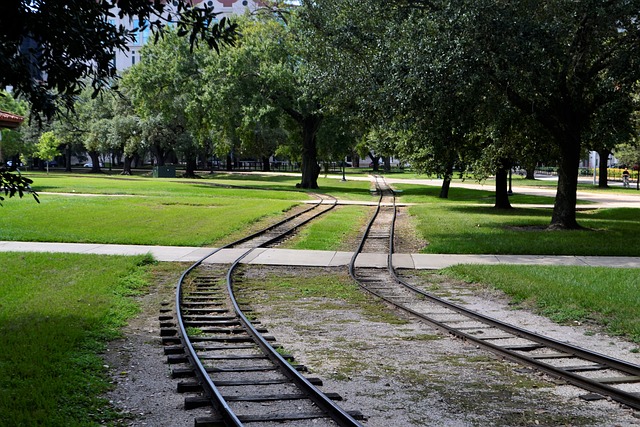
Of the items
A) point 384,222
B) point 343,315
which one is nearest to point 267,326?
point 343,315

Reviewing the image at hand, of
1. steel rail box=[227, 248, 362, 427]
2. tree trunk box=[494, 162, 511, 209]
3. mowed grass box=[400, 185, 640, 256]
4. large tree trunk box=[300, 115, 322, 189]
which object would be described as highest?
large tree trunk box=[300, 115, 322, 189]

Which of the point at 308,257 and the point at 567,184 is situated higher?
the point at 567,184

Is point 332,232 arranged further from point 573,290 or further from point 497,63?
point 573,290

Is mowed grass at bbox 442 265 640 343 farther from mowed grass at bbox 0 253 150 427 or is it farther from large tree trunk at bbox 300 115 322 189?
large tree trunk at bbox 300 115 322 189

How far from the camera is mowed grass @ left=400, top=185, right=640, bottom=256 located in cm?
1881

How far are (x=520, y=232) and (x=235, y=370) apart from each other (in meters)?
17.2

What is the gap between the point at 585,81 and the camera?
2189cm

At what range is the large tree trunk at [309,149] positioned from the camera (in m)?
49.9

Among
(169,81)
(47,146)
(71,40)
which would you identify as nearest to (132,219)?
(71,40)

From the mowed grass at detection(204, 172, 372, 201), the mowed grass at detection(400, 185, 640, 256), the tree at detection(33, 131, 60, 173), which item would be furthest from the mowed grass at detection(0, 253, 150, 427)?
the tree at detection(33, 131, 60, 173)

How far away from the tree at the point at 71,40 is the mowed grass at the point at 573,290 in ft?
22.1

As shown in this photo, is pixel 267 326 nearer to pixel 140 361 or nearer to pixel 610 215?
pixel 140 361

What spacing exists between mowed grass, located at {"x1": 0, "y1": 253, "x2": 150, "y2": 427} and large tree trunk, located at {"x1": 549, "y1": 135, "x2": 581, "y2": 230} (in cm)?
1416

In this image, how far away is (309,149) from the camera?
168 ft
